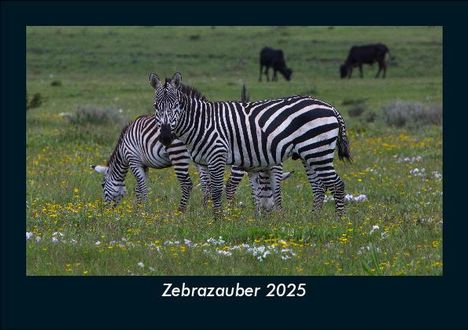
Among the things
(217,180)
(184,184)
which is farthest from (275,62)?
(217,180)

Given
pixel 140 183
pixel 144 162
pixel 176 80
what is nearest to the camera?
pixel 176 80

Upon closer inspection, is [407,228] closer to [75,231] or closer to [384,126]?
[75,231]

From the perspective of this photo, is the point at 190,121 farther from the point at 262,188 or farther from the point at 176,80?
the point at 262,188

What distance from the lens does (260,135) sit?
1284 cm

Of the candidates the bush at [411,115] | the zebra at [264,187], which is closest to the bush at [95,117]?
the bush at [411,115]

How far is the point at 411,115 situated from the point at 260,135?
549 inches

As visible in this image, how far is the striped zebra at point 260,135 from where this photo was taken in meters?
12.8

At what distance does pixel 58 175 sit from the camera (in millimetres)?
17109

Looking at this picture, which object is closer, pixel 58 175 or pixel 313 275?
pixel 313 275

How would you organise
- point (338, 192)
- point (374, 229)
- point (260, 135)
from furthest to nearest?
point (338, 192) < point (260, 135) < point (374, 229)

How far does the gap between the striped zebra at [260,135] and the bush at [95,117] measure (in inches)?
506

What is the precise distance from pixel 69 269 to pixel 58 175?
7875 millimetres

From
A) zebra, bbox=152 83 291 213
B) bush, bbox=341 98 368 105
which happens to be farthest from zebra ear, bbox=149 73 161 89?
bush, bbox=341 98 368 105

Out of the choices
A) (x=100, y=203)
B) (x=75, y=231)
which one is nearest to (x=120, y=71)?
(x=100, y=203)
